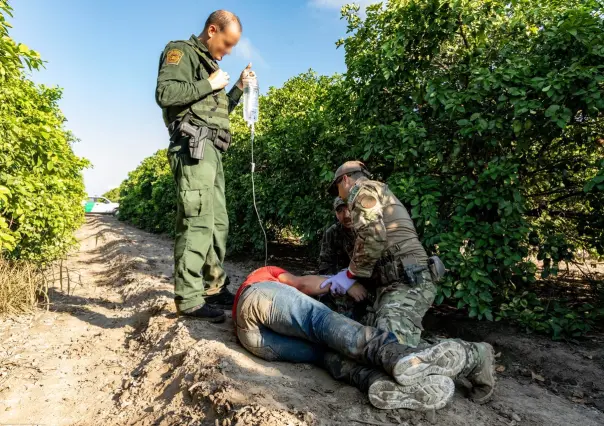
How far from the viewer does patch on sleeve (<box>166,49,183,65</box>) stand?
10.7 ft

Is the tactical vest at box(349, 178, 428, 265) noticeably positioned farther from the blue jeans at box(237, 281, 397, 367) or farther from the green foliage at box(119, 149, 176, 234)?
the green foliage at box(119, 149, 176, 234)

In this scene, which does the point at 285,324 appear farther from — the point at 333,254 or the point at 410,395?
the point at 333,254

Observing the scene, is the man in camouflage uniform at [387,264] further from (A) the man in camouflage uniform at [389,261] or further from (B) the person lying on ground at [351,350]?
(B) the person lying on ground at [351,350]

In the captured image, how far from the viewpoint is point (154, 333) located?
3371 mm

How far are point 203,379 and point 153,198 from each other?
47.1ft

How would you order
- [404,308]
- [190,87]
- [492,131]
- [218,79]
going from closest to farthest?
1. [404,308]
2. [190,87]
3. [218,79]
4. [492,131]

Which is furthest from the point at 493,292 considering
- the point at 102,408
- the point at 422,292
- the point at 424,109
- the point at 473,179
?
the point at 102,408

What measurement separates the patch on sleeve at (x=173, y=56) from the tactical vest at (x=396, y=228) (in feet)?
5.39

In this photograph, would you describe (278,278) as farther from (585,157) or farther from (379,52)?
(585,157)

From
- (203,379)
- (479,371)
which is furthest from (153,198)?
(479,371)

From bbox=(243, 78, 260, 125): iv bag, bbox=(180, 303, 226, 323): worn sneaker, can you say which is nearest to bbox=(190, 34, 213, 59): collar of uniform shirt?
bbox=(243, 78, 260, 125): iv bag

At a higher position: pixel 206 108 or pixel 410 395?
pixel 206 108

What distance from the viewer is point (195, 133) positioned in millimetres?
3270

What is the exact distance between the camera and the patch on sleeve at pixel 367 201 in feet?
9.67
